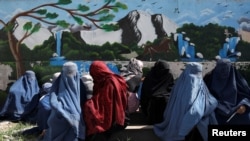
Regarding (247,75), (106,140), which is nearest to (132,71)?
(106,140)

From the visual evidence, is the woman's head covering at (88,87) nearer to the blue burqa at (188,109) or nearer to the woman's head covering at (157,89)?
the woman's head covering at (157,89)

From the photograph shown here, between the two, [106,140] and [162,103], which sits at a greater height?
[162,103]

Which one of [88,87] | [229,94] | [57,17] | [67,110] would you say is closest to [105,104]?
[88,87]

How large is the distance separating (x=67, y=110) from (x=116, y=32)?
10.0ft

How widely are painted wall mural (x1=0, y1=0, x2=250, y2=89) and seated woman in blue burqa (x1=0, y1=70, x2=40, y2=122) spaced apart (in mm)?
698

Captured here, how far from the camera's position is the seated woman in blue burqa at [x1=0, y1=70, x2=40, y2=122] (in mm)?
6184

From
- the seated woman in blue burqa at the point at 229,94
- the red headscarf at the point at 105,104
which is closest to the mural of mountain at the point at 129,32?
the seated woman in blue burqa at the point at 229,94

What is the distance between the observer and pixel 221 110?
181 inches

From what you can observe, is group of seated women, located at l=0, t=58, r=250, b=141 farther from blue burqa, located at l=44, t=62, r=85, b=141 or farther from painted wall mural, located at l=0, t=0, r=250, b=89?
painted wall mural, located at l=0, t=0, r=250, b=89

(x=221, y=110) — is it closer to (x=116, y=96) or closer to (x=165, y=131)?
(x=165, y=131)

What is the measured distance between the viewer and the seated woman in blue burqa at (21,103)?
243 inches

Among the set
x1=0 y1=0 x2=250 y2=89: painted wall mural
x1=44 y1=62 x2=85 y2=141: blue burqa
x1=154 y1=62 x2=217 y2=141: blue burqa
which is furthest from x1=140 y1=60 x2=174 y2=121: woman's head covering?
x1=0 y1=0 x2=250 y2=89: painted wall mural

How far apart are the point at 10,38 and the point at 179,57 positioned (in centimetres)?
308

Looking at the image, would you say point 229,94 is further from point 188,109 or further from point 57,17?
point 57,17
